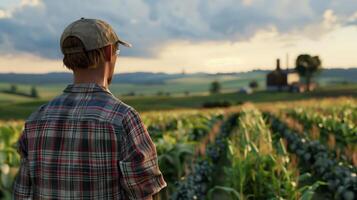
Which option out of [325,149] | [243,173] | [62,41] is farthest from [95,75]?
[325,149]

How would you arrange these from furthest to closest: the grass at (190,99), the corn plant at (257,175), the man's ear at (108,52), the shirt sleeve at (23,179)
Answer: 1. the grass at (190,99)
2. the corn plant at (257,175)
3. the shirt sleeve at (23,179)
4. the man's ear at (108,52)

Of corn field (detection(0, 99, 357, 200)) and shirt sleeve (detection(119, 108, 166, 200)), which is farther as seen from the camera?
corn field (detection(0, 99, 357, 200))

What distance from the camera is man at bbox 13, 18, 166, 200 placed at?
2381 mm

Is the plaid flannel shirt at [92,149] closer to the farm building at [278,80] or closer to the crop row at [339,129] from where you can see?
the crop row at [339,129]

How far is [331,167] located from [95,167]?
5995 millimetres

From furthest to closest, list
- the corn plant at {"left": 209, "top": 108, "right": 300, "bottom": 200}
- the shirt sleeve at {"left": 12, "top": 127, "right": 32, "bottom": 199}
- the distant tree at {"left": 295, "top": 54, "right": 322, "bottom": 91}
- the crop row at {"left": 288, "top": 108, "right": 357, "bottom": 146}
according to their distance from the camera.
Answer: the distant tree at {"left": 295, "top": 54, "right": 322, "bottom": 91}
the crop row at {"left": 288, "top": 108, "right": 357, "bottom": 146}
the corn plant at {"left": 209, "top": 108, "right": 300, "bottom": 200}
the shirt sleeve at {"left": 12, "top": 127, "right": 32, "bottom": 199}

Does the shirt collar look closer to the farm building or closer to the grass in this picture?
the grass

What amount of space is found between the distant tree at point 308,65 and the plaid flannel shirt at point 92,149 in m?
65.0

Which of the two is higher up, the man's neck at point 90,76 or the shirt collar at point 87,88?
the man's neck at point 90,76

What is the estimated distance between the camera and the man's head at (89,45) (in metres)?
2.41

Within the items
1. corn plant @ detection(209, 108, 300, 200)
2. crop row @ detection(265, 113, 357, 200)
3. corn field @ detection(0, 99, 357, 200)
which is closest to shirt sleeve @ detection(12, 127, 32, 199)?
corn field @ detection(0, 99, 357, 200)

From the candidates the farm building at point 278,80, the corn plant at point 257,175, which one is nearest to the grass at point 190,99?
the farm building at point 278,80

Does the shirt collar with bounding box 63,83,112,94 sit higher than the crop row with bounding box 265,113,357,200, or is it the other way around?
the shirt collar with bounding box 63,83,112,94

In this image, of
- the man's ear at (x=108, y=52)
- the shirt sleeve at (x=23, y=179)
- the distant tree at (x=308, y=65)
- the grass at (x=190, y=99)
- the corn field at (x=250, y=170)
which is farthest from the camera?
the distant tree at (x=308, y=65)
